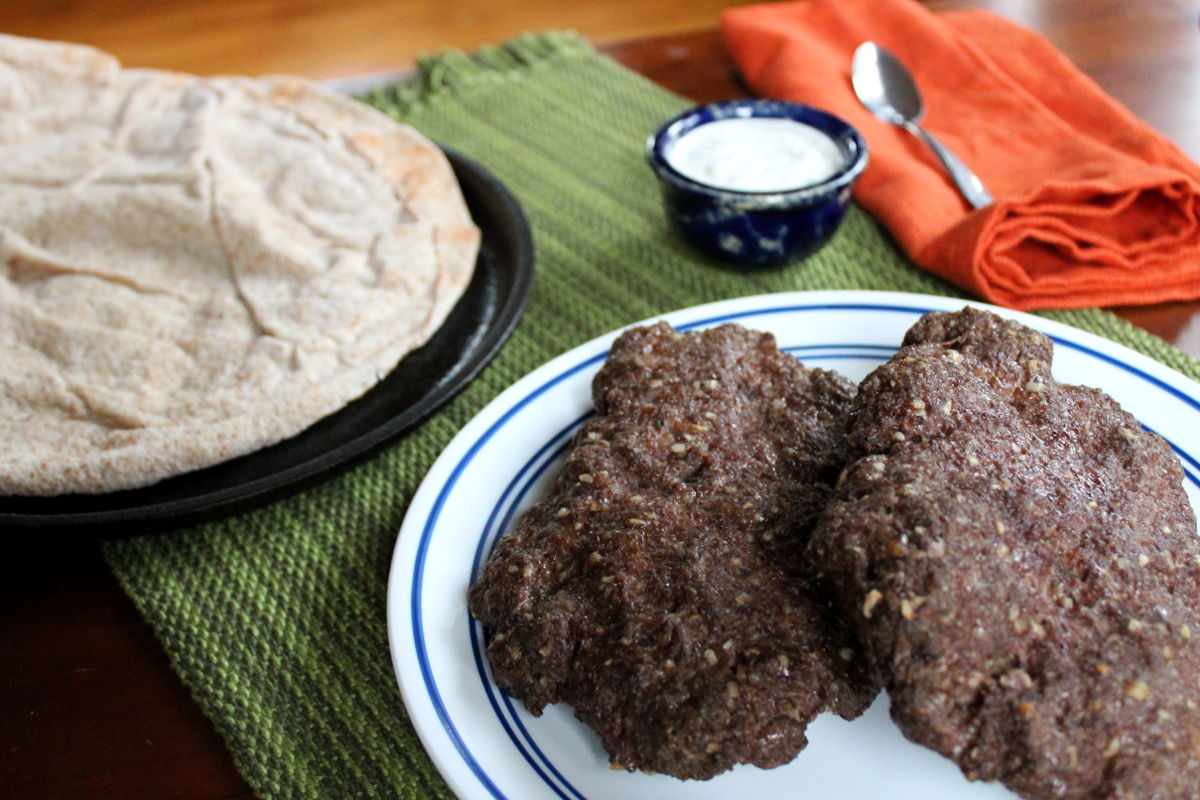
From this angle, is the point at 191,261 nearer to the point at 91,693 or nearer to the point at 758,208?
the point at 91,693

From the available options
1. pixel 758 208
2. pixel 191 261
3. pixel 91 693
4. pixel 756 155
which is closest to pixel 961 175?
pixel 756 155

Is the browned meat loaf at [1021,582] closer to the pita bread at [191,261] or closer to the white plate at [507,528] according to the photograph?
the white plate at [507,528]

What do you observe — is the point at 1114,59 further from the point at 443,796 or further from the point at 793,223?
the point at 443,796

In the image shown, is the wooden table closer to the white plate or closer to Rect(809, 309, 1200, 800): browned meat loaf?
the white plate

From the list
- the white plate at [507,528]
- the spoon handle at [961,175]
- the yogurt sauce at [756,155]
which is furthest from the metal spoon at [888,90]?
Result: the white plate at [507,528]

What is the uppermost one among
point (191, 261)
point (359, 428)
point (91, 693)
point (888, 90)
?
point (888, 90)

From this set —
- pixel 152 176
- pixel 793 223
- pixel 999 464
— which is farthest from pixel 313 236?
pixel 999 464

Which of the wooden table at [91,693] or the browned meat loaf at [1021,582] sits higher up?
the browned meat loaf at [1021,582]

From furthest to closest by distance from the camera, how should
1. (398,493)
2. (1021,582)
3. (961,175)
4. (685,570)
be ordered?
(961,175), (398,493), (685,570), (1021,582)
